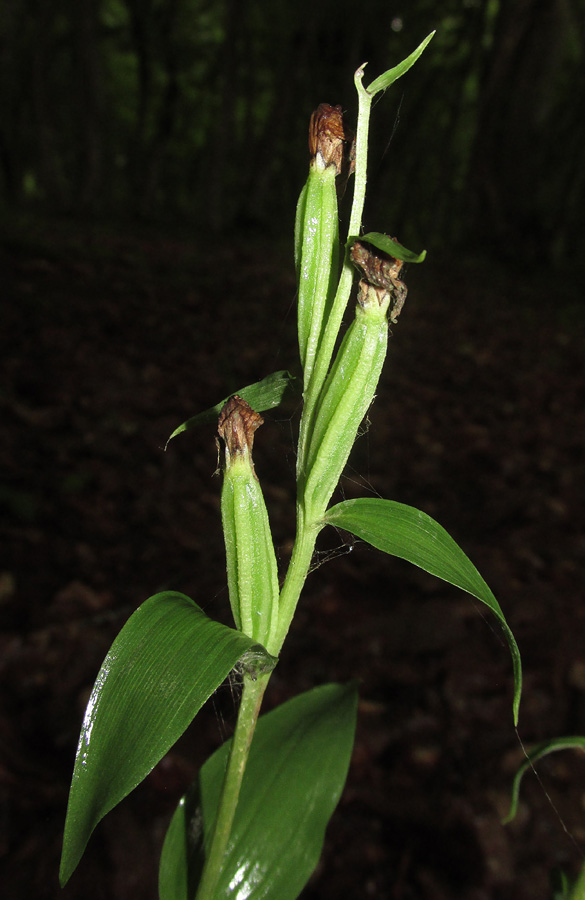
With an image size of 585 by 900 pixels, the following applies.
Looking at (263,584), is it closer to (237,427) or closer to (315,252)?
(237,427)

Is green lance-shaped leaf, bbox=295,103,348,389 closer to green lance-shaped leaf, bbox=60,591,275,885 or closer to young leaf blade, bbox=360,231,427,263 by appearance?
young leaf blade, bbox=360,231,427,263

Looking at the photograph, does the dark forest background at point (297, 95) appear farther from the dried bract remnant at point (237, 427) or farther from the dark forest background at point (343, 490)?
the dried bract remnant at point (237, 427)

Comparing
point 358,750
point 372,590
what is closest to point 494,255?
point 372,590

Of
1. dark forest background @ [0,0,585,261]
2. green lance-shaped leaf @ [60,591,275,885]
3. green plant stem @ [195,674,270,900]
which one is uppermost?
dark forest background @ [0,0,585,261]

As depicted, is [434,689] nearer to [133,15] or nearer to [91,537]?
[91,537]

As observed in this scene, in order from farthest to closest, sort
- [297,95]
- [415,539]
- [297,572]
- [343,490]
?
[297,95]
[343,490]
[297,572]
[415,539]

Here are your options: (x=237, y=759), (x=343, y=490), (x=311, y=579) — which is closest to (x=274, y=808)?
(x=237, y=759)

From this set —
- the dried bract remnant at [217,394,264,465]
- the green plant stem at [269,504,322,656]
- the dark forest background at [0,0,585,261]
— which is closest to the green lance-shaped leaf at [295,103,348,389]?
the dried bract remnant at [217,394,264,465]
